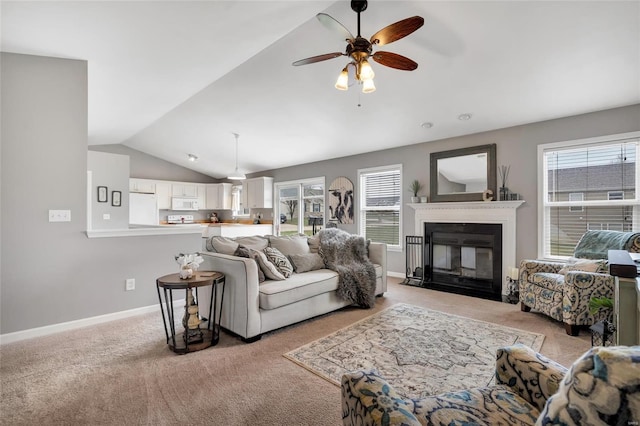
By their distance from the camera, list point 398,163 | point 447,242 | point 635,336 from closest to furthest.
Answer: point 635,336 < point 447,242 < point 398,163

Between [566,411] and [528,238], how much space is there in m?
4.32

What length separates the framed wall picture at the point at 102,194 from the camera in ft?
19.0

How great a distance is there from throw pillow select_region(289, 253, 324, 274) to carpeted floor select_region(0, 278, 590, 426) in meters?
0.68

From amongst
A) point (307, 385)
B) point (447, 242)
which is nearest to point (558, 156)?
point (447, 242)

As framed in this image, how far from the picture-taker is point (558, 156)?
4039mm

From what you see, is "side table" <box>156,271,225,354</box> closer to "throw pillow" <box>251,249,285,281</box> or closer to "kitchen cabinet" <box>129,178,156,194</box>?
"throw pillow" <box>251,249,285,281</box>

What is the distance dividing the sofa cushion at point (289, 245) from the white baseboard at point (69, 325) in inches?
62.1

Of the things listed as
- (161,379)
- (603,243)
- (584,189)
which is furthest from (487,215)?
(161,379)

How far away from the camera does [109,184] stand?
5891mm

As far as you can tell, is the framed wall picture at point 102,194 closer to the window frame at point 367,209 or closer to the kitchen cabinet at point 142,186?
the kitchen cabinet at point 142,186

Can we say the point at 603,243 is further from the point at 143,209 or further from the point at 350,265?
the point at 143,209

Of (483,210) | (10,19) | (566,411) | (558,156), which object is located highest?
(10,19)

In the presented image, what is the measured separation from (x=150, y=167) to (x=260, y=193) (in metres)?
3.32

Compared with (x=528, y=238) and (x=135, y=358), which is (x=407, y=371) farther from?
(x=528, y=238)
